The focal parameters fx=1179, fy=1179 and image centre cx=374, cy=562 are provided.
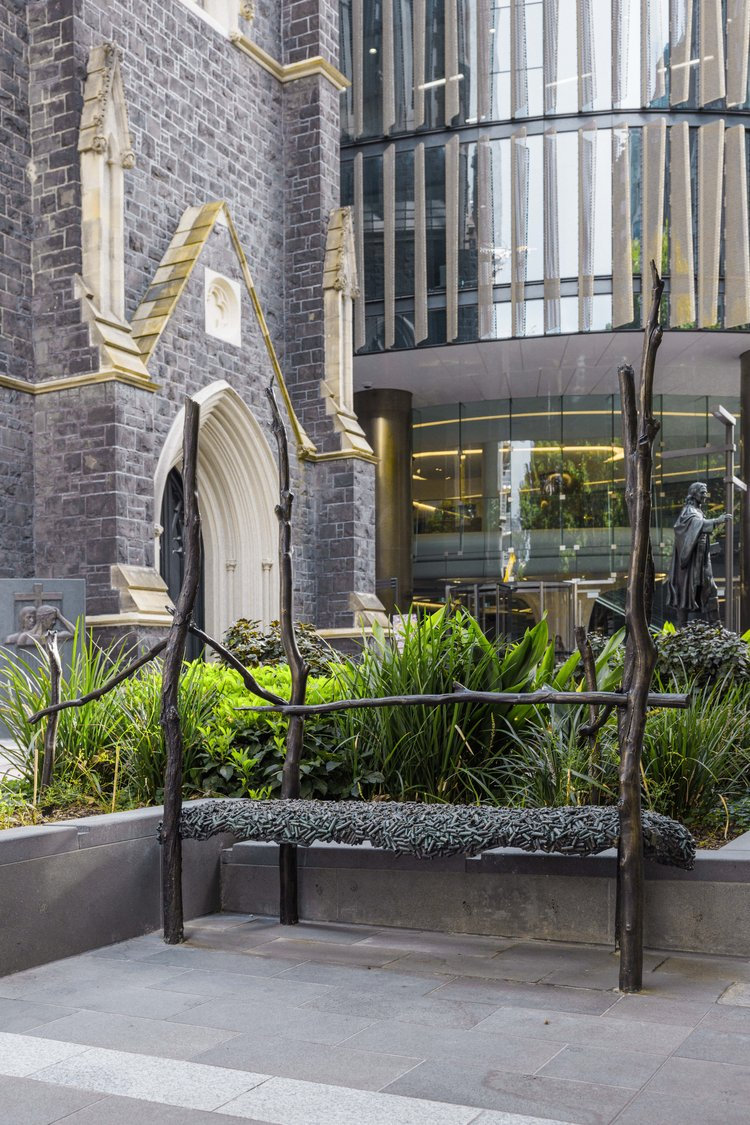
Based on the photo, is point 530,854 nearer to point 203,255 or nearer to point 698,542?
point 698,542


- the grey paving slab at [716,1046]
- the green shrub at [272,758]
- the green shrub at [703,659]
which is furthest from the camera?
the green shrub at [703,659]

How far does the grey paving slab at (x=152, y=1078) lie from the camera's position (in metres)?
3.29

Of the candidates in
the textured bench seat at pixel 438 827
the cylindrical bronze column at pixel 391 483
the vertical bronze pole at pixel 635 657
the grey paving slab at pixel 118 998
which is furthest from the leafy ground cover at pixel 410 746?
the cylindrical bronze column at pixel 391 483

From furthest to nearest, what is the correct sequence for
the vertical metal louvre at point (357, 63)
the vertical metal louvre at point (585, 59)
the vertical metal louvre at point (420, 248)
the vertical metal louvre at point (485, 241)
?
the vertical metal louvre at point (357, 63) → the vertical metal louvre at point (420, 248) → the vertical metal louvre at point (485, 241) → the vertical metal louvre at point (585, 59)

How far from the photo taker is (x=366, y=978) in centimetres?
457

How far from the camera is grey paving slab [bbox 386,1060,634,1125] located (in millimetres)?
3146

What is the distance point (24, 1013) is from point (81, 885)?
2.90ft

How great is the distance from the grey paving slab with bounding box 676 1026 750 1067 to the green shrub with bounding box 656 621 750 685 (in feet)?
16.6

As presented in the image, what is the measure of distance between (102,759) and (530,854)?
2.36 meters

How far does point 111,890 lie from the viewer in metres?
5.18

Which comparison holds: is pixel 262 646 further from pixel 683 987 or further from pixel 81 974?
pixel 683 987

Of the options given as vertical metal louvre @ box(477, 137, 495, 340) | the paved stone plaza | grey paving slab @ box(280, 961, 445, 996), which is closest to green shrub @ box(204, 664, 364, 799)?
the paved stone plaza

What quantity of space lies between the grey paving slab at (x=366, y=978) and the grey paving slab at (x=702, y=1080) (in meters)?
1.12

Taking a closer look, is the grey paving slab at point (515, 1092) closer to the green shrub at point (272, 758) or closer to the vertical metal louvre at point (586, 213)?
the green shrub at point (272, 758)
